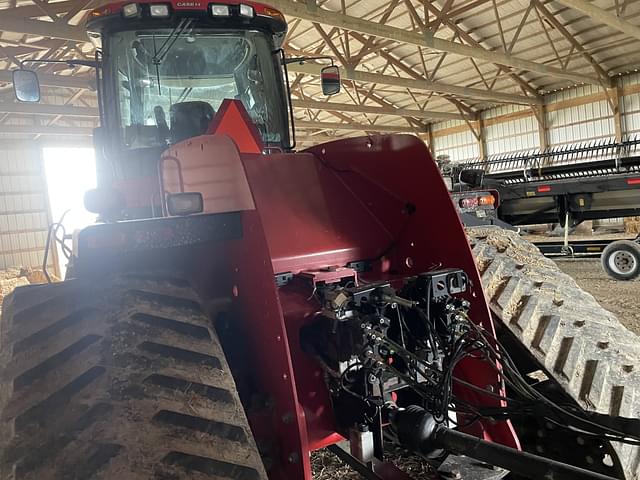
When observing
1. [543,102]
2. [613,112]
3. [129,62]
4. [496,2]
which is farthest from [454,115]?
[129,62]

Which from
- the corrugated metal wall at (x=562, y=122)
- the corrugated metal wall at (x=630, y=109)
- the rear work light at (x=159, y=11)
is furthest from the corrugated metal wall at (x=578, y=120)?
the rear work light at (x=159, y=11)

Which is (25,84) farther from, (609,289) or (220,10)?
(609,289)

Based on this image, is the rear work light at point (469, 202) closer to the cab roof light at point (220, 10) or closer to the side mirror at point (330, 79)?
the side mirror at point (330, 79)

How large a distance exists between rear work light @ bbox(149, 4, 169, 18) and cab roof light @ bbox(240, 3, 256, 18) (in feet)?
1.45

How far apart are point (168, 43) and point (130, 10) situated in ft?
0.86

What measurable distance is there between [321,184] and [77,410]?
1.51 metres

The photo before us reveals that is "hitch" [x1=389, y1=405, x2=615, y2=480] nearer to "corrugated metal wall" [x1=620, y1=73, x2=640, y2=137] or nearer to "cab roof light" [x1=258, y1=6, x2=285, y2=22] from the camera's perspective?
"cab roof light" [x1=258, y1=6, x2=285, y2=22]

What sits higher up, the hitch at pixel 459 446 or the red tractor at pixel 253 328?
the red tractor at pixel 253 328

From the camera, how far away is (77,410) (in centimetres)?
145

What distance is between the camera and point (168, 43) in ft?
10.5

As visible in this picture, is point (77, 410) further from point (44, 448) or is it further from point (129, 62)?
point (129, 62)

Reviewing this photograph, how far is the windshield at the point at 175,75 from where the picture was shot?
318cm

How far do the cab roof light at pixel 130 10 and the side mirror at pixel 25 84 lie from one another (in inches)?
37.8

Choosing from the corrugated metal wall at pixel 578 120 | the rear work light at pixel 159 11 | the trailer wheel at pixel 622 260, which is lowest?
the trailer wheel at pixel 622 260
